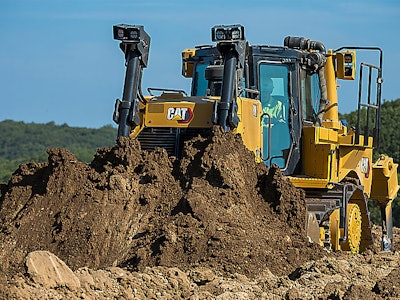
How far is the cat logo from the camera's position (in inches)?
429

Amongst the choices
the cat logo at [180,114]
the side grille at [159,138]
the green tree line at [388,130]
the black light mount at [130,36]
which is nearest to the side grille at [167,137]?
the side grille at [159,138]

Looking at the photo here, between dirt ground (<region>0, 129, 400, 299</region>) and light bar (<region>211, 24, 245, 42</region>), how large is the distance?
1087 millimetres

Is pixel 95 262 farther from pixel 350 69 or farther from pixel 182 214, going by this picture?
Answer: pixel 350 69

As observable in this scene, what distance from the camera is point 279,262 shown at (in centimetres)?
940

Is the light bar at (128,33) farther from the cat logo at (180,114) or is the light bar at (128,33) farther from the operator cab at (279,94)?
the operator cab at (279,94)

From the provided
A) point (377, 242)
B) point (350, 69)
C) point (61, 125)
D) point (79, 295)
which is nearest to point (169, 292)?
point (79, 295)

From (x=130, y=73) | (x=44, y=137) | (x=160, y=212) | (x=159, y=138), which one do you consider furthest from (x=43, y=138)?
(x=160, y=212)

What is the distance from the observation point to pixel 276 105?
12164mm

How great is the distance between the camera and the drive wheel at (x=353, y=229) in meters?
12.2

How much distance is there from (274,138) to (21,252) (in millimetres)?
3760

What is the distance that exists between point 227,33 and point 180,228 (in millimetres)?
2436

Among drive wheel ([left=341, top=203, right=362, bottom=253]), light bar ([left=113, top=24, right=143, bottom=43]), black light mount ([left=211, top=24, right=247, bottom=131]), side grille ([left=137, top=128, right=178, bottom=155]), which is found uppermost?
light bar ([left=113, top=24, right=143, bottom=43])

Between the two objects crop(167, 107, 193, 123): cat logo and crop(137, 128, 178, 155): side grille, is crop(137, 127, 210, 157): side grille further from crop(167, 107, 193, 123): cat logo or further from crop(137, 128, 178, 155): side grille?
crop(167, 107, 193, 123): cat logo

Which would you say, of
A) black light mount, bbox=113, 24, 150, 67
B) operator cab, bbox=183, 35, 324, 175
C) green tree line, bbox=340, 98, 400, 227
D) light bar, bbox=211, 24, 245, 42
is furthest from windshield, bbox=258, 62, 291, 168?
green tree line, bbox=340, 98, 400, 227
